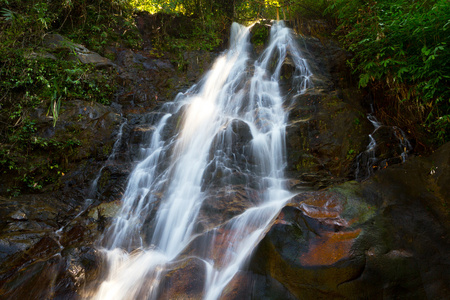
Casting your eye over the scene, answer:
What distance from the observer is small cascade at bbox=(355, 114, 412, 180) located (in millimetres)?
5258

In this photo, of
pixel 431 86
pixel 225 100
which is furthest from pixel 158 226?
pixel 431 86

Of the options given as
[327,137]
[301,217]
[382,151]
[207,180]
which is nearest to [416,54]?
[382,151]

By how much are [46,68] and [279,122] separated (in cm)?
750

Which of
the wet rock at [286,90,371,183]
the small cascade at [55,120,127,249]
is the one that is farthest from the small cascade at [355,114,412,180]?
the small cascade at [55,120,127,249]

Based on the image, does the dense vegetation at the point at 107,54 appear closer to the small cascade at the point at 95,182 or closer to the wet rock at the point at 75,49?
the wet rock at the point at 75,49

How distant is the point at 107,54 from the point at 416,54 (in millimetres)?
10948

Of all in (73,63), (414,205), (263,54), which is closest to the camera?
(414,205)

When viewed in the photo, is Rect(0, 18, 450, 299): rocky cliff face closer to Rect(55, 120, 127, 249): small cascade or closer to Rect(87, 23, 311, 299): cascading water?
Rect(55, 120, 127, 249): small cascade

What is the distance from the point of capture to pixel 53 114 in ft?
21.6

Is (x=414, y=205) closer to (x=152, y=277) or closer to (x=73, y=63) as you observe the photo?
(x=152, y=277)

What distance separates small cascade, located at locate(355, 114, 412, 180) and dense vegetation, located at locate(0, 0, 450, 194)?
11.4 inches

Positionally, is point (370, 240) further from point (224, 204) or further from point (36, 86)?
point (36, 86)

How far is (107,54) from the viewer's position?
10.4m

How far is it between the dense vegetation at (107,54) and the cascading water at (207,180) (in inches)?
89.0
